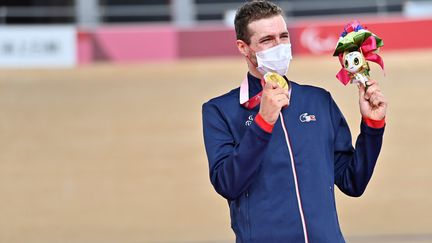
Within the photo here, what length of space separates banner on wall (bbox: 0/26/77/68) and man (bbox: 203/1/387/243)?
45.3 ft

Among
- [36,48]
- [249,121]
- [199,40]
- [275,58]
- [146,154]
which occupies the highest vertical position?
[275,58]

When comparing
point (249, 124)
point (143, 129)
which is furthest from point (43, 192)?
point (249, 124)

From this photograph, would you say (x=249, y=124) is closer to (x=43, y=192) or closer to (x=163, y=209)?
(x=163, y=209)

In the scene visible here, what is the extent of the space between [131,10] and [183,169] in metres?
10.5

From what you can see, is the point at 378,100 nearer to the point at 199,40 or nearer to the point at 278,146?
the point at 278,146

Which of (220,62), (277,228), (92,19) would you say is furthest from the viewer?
(92,19)

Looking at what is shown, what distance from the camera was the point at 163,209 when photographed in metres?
9.70

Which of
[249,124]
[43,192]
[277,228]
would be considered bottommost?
[43,192]

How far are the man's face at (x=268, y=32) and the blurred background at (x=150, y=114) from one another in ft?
17.7

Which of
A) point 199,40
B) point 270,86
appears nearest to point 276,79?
point 270,86

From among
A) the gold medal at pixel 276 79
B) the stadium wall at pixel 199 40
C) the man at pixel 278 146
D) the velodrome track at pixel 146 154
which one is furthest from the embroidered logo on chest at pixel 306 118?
the stadium wall at pixel 199 40

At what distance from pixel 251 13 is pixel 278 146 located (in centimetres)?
42

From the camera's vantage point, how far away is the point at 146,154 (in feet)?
38.2

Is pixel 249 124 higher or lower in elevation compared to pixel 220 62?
higher
